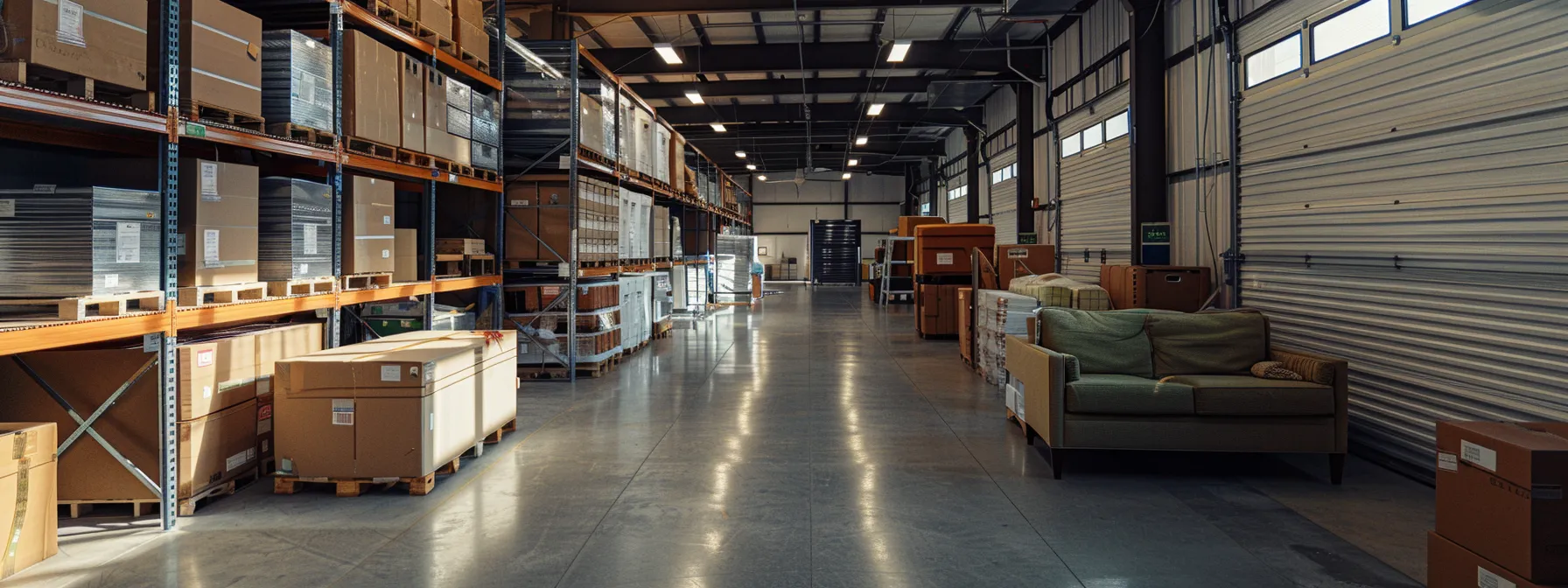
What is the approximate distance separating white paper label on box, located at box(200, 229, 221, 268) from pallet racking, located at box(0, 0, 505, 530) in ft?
0.85

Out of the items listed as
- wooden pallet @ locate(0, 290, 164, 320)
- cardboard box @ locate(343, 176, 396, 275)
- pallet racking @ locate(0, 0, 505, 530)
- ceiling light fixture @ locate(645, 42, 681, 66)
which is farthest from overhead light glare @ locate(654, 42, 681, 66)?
wooden pallet @ locate(0, 290, 164, 320)

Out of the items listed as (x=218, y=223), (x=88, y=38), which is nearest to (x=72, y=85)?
(x=88, y=38)

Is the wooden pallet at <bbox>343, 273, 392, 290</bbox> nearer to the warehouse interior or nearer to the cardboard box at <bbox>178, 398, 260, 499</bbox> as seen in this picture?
the warehouse interior

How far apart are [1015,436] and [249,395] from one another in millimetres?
5473

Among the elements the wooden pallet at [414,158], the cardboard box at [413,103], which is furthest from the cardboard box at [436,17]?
the wooden pallet at [414,158]

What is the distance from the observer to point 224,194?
440cm

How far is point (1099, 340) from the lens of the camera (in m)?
5.90

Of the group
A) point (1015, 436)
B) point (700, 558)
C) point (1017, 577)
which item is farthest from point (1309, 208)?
point (700, 558)

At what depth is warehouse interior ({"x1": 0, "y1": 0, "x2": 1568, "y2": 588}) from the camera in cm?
364

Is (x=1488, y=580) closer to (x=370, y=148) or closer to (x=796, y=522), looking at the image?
(x=796, y=522)

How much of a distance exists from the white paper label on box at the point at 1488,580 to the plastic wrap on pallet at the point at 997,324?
15.9 ft

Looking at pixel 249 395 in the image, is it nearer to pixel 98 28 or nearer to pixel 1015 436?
pixel 98 28

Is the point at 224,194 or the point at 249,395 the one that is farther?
the point at 249,395

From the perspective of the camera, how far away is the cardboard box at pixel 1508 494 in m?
2.70
